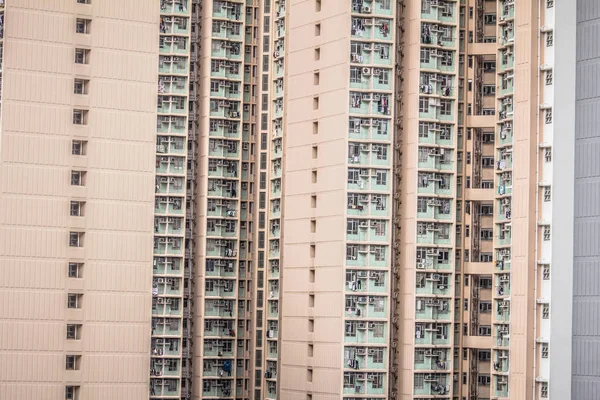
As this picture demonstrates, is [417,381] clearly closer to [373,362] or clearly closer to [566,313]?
[373,362]

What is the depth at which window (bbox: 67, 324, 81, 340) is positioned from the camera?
5762 cm

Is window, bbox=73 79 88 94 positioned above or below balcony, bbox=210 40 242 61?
below

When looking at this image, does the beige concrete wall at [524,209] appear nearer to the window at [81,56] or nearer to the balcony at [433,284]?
the balcony at [433,284]

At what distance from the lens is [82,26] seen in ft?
189

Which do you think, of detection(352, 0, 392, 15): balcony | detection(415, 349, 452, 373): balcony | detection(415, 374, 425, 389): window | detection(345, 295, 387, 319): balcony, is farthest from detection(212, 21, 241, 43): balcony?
detection(415, 374, 425, 389): window

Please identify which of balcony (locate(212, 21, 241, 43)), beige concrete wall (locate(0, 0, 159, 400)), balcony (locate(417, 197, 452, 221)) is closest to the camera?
beige concrete wall (locate(0, 0, 159, 400))

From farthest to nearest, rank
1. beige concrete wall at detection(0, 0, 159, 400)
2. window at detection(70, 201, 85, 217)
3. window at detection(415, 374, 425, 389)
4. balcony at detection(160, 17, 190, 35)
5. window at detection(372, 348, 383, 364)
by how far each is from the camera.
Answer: balcony at detection(160, 17, 190, 35)
window at detection(415, 374, 425, 389)
window at detection(372, 348, 383, 364)
window at detection(70, 201, 85, 217)
beige concrete wall at detection(0, 0, 159, 400)

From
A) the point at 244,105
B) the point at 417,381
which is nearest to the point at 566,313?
the point at 417,381

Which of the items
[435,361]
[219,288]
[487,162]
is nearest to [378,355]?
[435,361]

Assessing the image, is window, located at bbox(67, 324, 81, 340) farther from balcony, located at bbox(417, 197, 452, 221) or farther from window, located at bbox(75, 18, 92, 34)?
balcony, located at bbox(417, 197, 452, 221)

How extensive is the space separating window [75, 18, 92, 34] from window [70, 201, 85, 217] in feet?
19.4

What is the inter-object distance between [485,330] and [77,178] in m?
24.4

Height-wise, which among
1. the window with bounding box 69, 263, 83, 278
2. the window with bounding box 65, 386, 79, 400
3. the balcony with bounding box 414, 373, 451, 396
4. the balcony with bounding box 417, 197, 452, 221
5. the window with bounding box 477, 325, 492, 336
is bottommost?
the balcony with bounding box 414, 373, 451, 396

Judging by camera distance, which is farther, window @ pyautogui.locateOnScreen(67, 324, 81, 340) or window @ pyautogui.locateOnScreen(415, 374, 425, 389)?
window @ pyautogui.locateOnScreen(415, 374, 425, 389)
